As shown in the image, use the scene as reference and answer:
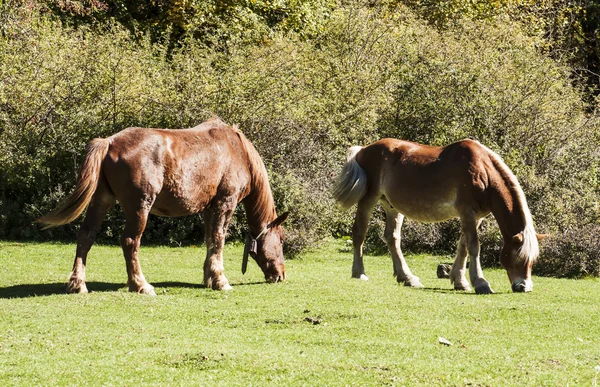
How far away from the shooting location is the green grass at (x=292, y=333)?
821cm

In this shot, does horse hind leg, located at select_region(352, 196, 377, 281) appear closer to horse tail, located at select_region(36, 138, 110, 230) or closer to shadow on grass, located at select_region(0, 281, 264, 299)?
shadow on grass, located at select_region(0, 281, 264, 299)

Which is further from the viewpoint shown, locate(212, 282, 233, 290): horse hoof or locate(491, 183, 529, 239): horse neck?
locate(212, 282, 233, 290): horse hoof

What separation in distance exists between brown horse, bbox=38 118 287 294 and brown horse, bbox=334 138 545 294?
1.36 m

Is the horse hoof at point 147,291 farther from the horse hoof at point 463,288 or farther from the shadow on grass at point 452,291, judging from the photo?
the horse hoof at point 463,288

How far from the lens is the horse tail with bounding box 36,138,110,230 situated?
460 inches

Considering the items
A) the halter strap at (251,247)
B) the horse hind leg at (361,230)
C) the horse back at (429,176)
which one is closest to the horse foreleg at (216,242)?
the halter strap at (251,247)

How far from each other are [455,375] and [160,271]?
770cm

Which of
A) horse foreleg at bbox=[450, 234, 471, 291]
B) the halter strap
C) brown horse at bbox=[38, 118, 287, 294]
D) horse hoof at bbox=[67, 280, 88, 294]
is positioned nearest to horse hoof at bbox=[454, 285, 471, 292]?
horse foreleg at bbox=[450, 234, 471, 291]

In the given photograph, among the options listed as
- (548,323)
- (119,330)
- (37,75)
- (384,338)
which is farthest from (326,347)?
(37,75)

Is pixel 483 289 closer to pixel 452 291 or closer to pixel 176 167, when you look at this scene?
pixel 452 291

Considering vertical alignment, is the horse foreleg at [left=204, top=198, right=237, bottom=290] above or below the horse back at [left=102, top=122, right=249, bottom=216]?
→ below

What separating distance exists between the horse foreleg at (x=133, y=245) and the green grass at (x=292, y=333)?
21 cm

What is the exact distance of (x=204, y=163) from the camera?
1279 cm

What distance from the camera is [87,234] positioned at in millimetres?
11984
